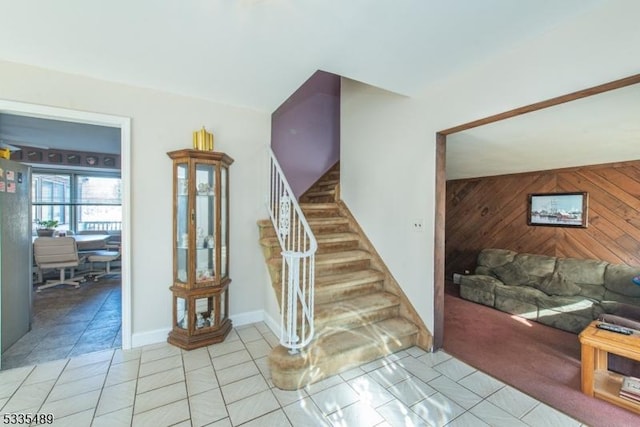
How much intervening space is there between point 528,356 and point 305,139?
412cm

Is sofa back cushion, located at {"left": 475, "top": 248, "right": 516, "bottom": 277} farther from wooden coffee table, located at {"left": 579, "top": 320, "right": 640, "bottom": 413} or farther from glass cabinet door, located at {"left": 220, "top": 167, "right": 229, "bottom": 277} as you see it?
glass cabinet door, located at {"left": 220, "top": 167, "right": 229, "bottom": 277}

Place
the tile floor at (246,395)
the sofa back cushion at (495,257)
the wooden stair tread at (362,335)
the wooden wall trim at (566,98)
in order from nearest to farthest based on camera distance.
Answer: the wooden wall trim at (566,98), the tile floor at (246,395), the wooden stair tread at (362,335), the sofa back cushion at (495,257)

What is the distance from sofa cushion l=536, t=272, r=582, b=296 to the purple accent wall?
349cm

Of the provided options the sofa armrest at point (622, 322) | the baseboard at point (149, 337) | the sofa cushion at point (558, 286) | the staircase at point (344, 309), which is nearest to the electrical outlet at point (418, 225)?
the staircase at point (344, 309)

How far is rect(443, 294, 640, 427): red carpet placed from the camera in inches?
73.3

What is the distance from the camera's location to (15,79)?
2.18 meters

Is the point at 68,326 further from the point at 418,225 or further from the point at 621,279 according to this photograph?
the point at 621,279

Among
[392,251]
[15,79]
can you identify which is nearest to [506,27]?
[392,251]

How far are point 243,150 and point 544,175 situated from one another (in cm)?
422

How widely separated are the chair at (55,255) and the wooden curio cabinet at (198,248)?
10.6 feet

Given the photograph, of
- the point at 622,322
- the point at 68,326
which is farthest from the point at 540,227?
the point at 68,326

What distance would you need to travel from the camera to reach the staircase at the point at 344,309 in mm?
Answer: 2125

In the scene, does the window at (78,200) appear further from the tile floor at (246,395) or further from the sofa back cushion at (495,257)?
the sofa back cushion at (495,257)

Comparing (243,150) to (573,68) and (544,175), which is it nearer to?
(573,68)
